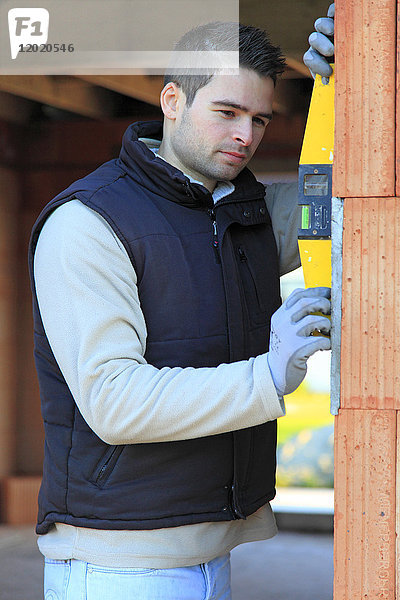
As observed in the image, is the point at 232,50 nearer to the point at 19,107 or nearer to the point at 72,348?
the point at 72,348

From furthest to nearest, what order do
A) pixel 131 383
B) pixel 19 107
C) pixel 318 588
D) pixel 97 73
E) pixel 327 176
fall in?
1. pixel 19 107
2. pixel 318 588
3. pixel 97 73
4. pixel 131 383
5. pixel 327 176

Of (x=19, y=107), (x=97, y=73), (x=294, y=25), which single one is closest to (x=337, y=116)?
(x=294, y=25)

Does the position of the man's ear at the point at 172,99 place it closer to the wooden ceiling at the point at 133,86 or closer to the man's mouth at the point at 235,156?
the man's mouth at the point at 235,156

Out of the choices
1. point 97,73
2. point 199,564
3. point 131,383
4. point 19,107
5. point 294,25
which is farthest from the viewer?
point 19,107

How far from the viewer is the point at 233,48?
70.4 inches

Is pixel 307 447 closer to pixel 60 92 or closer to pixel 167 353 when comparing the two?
pixel 60 92

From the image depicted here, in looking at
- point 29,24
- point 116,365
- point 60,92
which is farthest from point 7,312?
point 116,365

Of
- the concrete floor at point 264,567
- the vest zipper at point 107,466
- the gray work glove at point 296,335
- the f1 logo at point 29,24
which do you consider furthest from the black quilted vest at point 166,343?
the concrete floor at point 264,567

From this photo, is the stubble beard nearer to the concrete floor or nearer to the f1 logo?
the f1 logo

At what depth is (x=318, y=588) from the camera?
14.7 feet

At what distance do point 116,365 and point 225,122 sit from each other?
1.99 feet

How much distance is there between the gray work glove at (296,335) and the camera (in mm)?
1388

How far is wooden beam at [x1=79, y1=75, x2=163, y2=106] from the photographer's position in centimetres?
396

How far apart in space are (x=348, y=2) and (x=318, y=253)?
0.41 m
